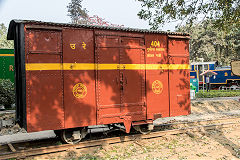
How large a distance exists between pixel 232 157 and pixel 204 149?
0.83 m

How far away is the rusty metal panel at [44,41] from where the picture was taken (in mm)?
5738

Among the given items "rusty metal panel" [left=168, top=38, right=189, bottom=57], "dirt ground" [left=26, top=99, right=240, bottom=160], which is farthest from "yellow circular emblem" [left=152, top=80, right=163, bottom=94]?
"dirt ground" [left=26, top=99, right=240, bottom=160]

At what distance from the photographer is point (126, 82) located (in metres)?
6.91

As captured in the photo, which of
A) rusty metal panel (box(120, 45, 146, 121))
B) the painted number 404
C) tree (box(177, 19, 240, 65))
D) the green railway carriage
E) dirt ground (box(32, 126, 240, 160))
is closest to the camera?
dirt ground (box(32, 126, 240, 160))

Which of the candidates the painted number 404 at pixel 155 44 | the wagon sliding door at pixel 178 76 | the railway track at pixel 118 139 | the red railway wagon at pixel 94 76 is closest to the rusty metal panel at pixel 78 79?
the red railway wagon at pixel 94 76

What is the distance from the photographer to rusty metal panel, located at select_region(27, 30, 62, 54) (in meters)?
5.74

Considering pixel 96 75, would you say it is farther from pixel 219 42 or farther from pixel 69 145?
pixel 219 42

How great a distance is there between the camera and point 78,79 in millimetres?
6234

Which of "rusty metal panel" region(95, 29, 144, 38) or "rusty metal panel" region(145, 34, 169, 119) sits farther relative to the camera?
"rusty metal panel" region(145, 34, 169, 119)

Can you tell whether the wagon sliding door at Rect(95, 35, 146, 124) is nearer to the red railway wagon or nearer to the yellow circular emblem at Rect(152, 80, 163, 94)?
the red railway wagon

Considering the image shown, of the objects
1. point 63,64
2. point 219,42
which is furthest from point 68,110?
point 219,42

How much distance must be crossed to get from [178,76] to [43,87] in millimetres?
4508

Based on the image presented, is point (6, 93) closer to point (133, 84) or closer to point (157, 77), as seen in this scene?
point (133, 84)

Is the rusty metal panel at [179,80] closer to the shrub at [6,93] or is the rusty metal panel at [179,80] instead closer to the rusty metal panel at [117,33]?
the rusty metal panel at [117,33]
